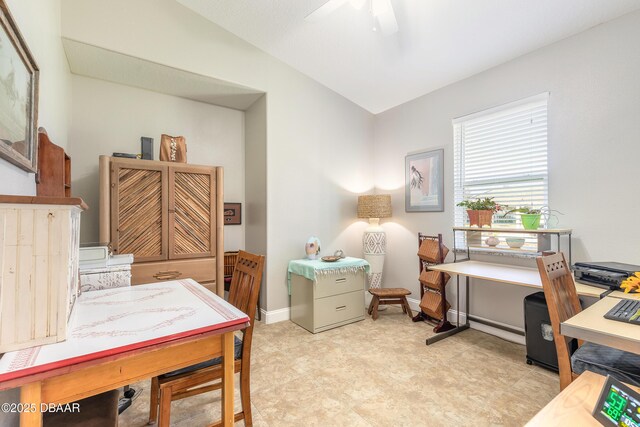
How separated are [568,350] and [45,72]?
10.4 ft

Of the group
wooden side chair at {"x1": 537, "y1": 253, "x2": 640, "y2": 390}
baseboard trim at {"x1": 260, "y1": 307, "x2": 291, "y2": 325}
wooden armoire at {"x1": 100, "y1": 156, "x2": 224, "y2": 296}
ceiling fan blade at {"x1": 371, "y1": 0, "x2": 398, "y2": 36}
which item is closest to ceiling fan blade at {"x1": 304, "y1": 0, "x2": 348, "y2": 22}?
ceiling fan blade at {"x1": 371, "y1": 0, "x2": 398, "y2": 36}

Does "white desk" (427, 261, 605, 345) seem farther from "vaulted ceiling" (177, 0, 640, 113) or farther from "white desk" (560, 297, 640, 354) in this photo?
"vaulted ceiling" (177, 0, 640, 113)

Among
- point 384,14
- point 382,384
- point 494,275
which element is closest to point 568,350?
point 494,275

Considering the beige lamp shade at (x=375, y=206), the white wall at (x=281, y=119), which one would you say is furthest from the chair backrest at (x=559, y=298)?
the white wall at (x=281, y=119)

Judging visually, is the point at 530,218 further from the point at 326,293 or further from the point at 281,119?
the point at 281,119

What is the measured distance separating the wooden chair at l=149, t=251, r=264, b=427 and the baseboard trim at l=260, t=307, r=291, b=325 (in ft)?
4.86

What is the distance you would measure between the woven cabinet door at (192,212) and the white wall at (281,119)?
64 centimetres

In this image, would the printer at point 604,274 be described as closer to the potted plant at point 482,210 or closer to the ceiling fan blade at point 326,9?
the potted plant at point 482,210

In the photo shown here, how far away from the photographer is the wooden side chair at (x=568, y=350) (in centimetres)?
A: 130

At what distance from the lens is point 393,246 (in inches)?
154

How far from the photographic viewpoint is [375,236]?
374 centimetres

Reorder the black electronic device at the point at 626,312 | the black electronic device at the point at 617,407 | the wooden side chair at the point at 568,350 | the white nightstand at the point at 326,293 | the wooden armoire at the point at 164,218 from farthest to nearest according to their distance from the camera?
the white nightstand at the point at 326,293 → the wooden armoire at the point at 164,218 → the wooden side chair at the point at 568,350 → the black electronic device at the point at 626,312 → the black electronic device at the point at 617,407

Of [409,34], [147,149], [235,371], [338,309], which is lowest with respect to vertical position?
[338,309]

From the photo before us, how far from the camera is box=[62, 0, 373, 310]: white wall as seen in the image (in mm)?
2459
